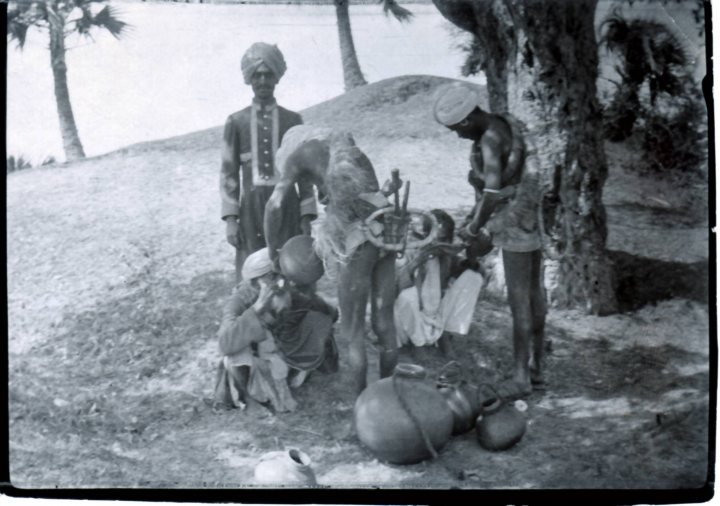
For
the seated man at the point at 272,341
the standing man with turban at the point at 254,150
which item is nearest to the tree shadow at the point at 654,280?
the seated man at the point at 272,341

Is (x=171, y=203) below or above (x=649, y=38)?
below

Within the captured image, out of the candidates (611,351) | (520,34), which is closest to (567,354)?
(611,351)

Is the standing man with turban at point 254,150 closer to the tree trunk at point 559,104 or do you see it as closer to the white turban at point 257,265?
the white turban at point 257,265

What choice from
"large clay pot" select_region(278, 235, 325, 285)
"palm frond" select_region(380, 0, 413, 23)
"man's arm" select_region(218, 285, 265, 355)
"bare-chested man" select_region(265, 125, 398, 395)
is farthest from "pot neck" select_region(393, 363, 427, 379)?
"palm frond" select_region(380, 0, 413, 23)

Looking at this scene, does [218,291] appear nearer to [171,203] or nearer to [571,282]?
[171,203]

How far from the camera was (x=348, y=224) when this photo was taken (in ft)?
17.8

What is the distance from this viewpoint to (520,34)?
5.55m

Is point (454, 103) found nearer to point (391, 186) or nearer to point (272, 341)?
point (391, 186)

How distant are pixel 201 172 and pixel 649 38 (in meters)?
2.85

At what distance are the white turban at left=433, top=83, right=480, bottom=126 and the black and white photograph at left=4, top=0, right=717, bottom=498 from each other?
0.06ft

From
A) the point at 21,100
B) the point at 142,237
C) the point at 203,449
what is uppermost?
the point at 21,100

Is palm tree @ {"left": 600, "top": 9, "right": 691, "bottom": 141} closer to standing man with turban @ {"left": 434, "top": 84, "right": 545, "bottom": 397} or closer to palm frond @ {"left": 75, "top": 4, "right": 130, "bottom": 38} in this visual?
standing man with turban @ {"left": 434, "top": 84, "right": 545, "bottom": 397}

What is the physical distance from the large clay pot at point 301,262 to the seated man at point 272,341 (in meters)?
0.07

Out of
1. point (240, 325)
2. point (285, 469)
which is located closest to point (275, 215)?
point (240, 325)
